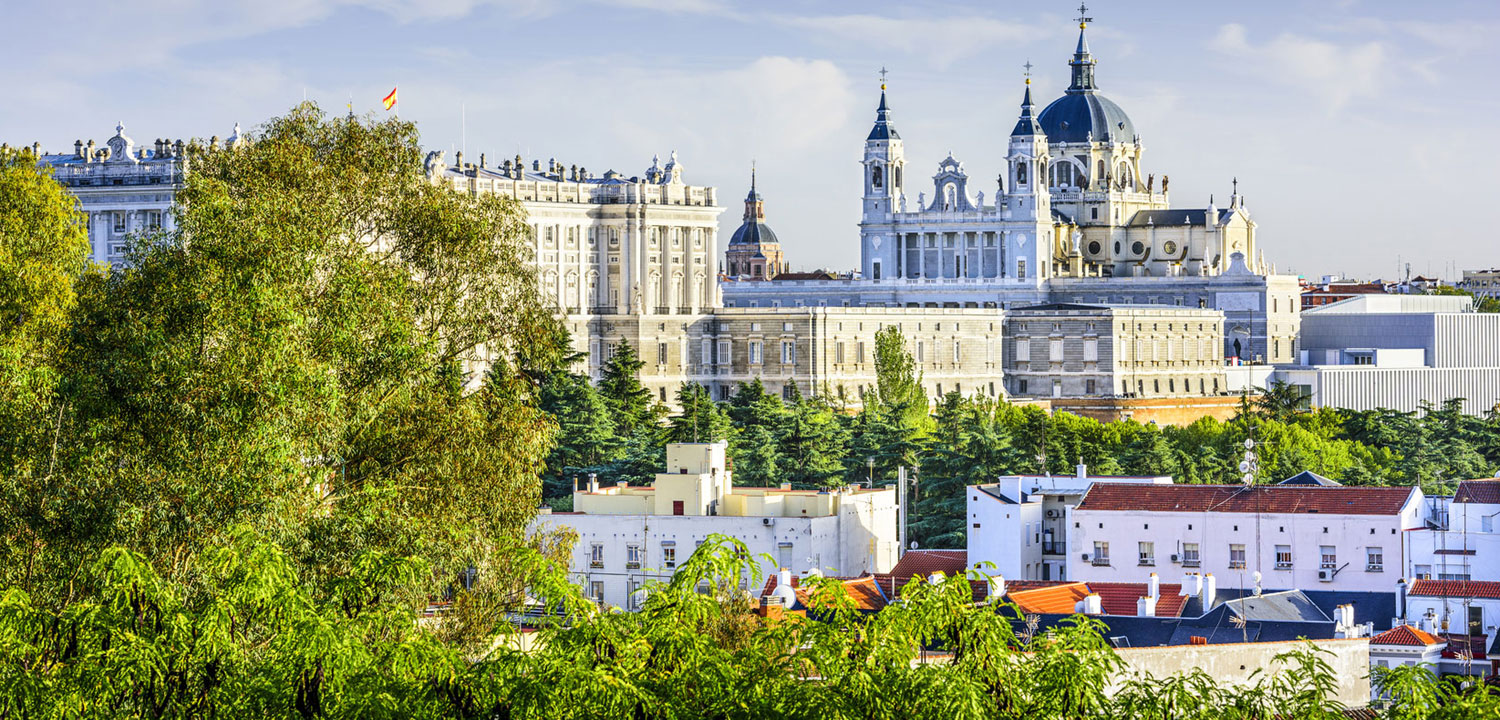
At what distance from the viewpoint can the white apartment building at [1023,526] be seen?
58.0m

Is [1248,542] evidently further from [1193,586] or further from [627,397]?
[627,397]

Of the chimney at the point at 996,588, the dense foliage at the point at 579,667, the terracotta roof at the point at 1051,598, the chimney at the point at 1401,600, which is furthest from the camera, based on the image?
the chimney at the point at 1401,600

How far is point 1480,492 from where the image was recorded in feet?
178

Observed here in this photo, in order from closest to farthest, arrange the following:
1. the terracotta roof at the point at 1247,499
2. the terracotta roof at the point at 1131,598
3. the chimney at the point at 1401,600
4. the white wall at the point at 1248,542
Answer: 1. the terracotta roof at the point at 1131,598
2. the chimney at the point at 1401,600
3. the white wall at the point at 1248,542
4. the terracotta roof at the point at 1247,499

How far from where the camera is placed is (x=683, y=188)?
118m

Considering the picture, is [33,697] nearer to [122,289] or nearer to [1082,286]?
[122,289]

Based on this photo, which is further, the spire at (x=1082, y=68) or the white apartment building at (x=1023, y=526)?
the spire at (x=1082, y=68)

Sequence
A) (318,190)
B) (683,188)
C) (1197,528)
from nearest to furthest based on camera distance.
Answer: (318,190) < (1197,528) < (683,188)

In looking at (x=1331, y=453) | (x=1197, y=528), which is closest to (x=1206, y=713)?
(x=1197, y=528)

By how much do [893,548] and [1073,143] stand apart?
9414 centimetres

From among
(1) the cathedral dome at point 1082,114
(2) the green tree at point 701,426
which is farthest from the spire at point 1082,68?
(2) the green tree at point 701,426

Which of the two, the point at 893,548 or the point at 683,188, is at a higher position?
the point at 683,188

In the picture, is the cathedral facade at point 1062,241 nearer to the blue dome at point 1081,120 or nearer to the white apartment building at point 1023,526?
the blue dome at point 1081,120

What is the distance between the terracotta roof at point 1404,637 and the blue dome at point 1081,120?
360 feet
